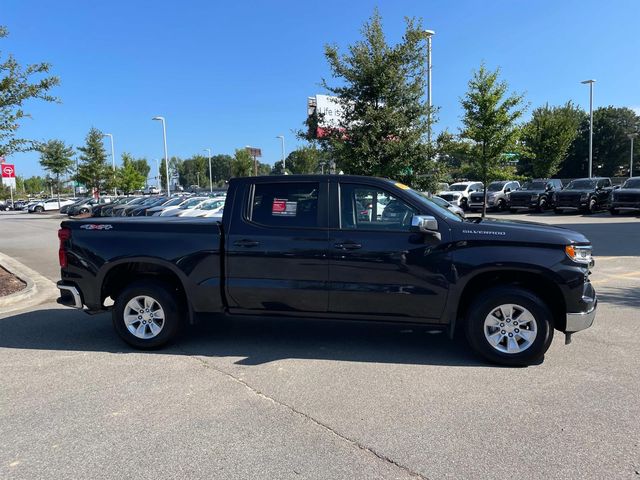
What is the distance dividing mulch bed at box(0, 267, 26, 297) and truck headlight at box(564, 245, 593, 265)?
323 inches

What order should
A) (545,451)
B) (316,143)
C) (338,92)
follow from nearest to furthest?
1. (545,451)
2. (338,92)
3. (316,143)

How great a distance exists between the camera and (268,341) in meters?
5.73

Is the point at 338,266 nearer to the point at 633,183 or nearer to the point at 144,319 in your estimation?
the point at 144,319

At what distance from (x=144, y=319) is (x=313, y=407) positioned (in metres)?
2.42

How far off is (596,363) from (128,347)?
490 cm

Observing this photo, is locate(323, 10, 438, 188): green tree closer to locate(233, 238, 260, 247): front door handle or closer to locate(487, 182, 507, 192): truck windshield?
locate(233, 238, 260, 247): front door handle

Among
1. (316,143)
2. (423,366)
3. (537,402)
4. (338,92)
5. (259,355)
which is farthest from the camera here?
(316,143)

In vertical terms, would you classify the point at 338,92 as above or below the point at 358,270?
above

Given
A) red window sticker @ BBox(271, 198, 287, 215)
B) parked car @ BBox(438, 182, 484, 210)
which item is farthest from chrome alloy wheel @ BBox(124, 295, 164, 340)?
parked car @ BBox(438, 182, 484, 210)

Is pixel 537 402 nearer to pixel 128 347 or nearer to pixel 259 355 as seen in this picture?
pixel 259 355

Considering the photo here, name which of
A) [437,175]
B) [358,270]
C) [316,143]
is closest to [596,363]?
[358,270]

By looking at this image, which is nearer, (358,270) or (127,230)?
(358,270)

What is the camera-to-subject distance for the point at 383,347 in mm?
5457

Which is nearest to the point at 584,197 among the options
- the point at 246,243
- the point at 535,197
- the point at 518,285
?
the point at 535,197
